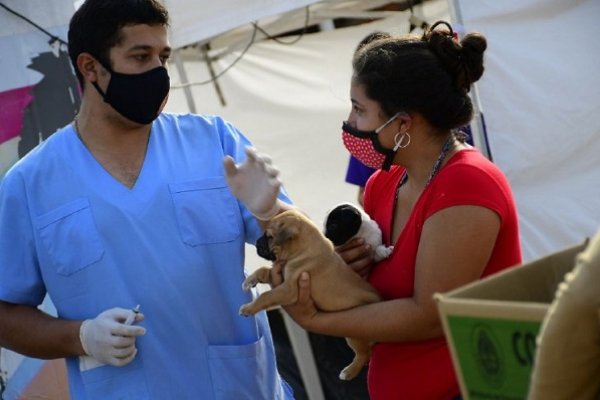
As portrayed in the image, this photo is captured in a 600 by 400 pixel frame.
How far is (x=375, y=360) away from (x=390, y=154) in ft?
1.75

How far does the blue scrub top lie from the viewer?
8.61 ft

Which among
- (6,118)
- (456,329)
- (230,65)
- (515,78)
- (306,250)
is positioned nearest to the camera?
(456,329)

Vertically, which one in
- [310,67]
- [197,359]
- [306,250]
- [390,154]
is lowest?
[310,67]

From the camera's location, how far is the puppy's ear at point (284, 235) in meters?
2.52

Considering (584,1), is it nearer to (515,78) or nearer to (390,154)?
(515,78)

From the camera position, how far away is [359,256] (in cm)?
264

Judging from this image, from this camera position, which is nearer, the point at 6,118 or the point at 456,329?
the point at 456,329

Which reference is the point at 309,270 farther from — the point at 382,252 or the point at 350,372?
the point at 350,372

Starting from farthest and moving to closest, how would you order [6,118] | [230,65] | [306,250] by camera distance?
[230,65], [6,118], [306,250]

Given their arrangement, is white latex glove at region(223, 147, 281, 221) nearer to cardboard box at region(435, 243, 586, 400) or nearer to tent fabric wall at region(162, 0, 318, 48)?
cardboard box at region(435, 243, 586, 400)

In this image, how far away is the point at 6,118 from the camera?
4.45m

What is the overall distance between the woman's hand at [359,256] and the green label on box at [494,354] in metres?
0.98

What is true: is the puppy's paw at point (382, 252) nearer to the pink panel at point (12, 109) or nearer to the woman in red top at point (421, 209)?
the woman in red top at point (421, 209)

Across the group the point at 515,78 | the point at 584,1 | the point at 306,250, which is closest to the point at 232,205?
the point at 306,250
